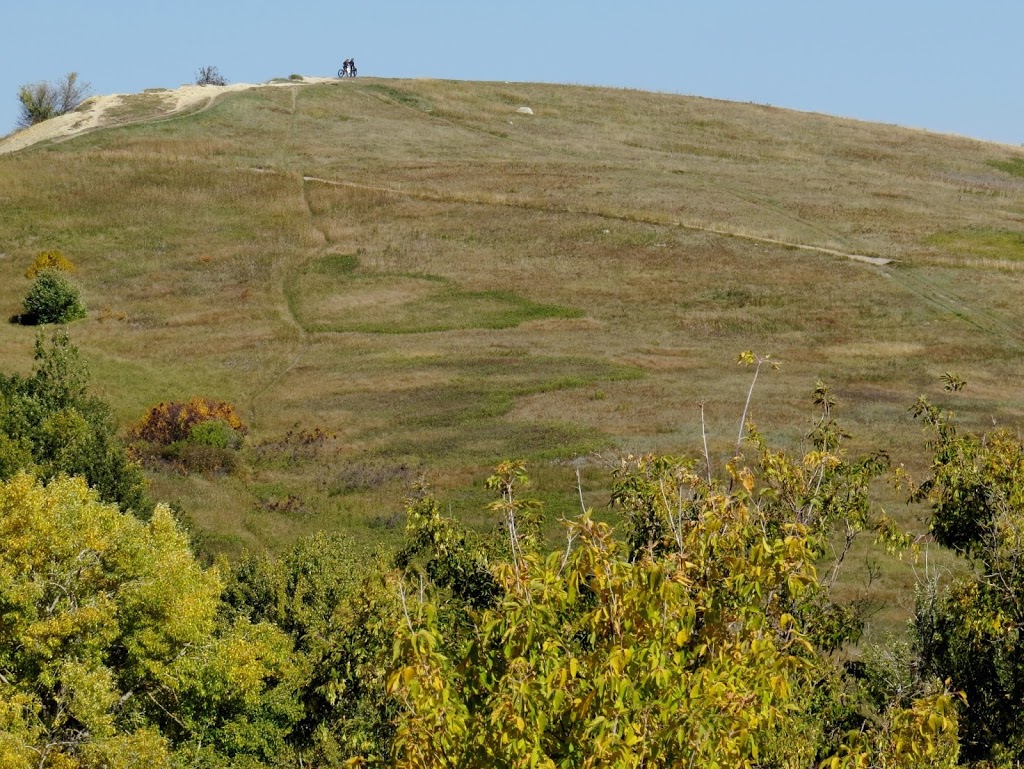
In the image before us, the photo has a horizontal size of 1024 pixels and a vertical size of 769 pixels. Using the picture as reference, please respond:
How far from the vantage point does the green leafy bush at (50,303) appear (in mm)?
77312

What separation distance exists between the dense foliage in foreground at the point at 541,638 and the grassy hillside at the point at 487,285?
11.9 meters

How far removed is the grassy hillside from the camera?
2152 inches

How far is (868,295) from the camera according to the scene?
8256 cm

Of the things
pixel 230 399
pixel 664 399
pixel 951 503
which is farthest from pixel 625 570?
pixel 230 399

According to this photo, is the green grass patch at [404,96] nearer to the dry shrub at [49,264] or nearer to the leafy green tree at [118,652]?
the dry shrub at [49,264]

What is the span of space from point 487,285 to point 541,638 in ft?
248

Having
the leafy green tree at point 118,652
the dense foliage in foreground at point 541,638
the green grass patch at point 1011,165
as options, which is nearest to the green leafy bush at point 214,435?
the dense foliage in foreground at point 541,638

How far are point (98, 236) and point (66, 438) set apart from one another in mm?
63179

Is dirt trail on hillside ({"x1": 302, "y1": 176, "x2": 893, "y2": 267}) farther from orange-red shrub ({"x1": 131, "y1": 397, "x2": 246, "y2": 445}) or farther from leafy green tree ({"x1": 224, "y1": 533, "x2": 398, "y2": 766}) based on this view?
leafy green tree ({"x1": 224, "y1": 533, "x2": 398, "y2": 766})

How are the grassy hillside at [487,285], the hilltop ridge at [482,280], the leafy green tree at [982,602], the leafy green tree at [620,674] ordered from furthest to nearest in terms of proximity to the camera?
the hilltop ridge at [482,280], the grassy hillside at [487,285], the leafy green tree at [982,602], the leafy green tree at [620,674]

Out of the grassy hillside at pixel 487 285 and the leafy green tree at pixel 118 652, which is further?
the grassy hillside at pixel 487 285

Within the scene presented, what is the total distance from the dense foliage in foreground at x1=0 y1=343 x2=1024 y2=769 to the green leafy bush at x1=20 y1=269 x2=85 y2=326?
2124 inches

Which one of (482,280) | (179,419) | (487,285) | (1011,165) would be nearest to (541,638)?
(179,419)

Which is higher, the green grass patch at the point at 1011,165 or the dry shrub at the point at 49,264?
the green grass patch at the point at 1011,165
